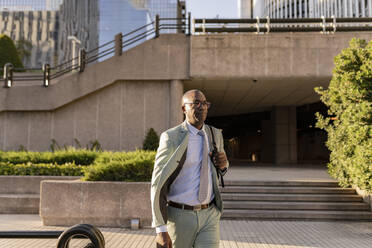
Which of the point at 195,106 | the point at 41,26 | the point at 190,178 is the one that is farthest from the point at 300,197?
the point at 41,26

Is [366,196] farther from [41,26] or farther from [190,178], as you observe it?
[41,26]

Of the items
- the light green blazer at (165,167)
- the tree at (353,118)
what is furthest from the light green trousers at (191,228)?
the tree at (353,118)

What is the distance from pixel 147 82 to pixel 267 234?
985 cm

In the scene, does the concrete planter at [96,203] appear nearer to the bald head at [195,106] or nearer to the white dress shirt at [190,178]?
the white dress shirt at [190,178]

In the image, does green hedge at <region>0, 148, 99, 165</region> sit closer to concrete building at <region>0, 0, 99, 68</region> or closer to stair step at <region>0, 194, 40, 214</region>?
stair step at <region>0, 194, 40, 214</region>

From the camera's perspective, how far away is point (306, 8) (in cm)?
8431

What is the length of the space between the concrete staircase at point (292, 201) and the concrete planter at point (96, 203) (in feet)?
7.99

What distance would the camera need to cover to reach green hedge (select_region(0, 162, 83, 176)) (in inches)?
390

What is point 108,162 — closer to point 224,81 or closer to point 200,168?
point 200,168

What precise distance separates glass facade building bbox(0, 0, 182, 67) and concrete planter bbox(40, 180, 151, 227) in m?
94.2

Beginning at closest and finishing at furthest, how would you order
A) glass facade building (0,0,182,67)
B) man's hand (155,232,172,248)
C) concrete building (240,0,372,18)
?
man's hand (155,232,172,248), concrete building (240,0,372,18), glass facade building (0,0,182,67)

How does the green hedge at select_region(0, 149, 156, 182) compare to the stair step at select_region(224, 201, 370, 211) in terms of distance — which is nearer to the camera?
the green hedge at select_region(0, 149, 156, 182)

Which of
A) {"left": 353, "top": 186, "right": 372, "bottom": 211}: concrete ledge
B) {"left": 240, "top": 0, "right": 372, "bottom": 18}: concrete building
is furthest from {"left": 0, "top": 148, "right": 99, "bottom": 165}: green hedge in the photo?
{"left": 240, "top": 0, "right": 372, "bottom": 18}: concrete building

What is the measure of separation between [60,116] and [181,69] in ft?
19.5
